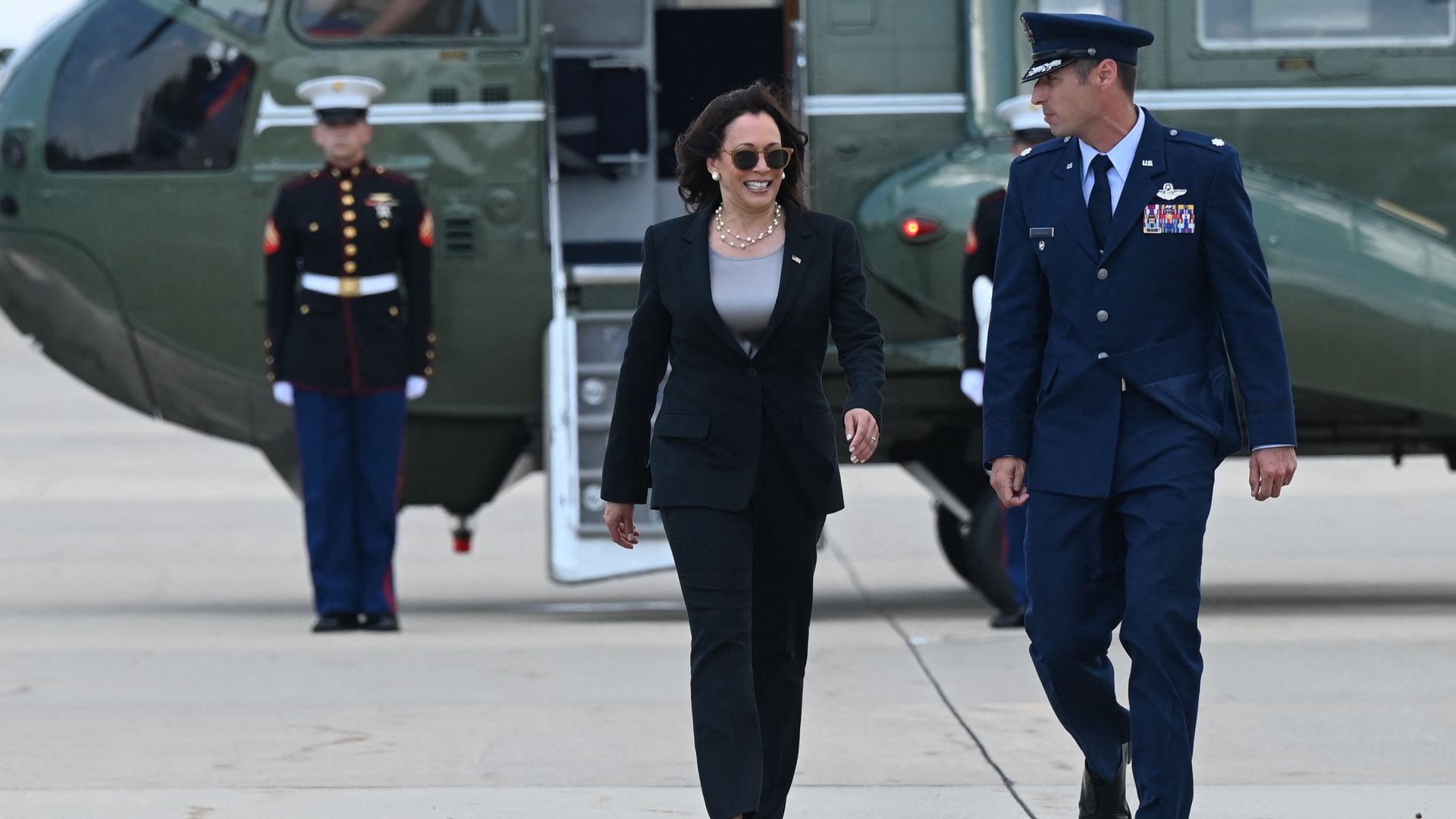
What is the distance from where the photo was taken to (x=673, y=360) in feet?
15.9

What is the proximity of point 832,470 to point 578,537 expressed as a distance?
13.9 ft

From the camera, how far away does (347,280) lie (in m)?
8.73

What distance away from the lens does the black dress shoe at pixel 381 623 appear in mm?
8789

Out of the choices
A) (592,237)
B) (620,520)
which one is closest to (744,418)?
(620,520)

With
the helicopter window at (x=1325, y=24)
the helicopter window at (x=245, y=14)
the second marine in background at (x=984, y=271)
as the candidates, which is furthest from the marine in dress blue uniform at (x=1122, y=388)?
the helicopter window at (x=245, y=14)

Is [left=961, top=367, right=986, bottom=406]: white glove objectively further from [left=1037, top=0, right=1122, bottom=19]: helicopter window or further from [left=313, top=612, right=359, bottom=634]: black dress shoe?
[left=313, top=612, right=359, bottom=634]: black dress shoe

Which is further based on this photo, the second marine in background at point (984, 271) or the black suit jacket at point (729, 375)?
the second marine in background at point (984, 271)

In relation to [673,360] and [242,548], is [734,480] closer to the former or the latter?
[673,360]

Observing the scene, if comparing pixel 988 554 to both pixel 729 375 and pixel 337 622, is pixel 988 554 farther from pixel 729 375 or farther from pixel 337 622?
pixel 729 375

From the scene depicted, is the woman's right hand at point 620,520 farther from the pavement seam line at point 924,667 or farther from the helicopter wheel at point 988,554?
the helicopter wheel at point 988,554

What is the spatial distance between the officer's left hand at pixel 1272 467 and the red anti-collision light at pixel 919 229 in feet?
13.7

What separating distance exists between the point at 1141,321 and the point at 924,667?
127 inches

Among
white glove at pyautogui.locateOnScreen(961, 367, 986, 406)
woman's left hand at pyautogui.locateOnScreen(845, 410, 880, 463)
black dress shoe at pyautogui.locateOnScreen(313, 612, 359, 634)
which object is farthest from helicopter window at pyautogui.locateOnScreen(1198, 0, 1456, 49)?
woman's left hand at pyautogui.locateOnScreen(845, 410, 880, 463)

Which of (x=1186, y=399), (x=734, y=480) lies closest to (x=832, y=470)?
(x=734, y=480)
